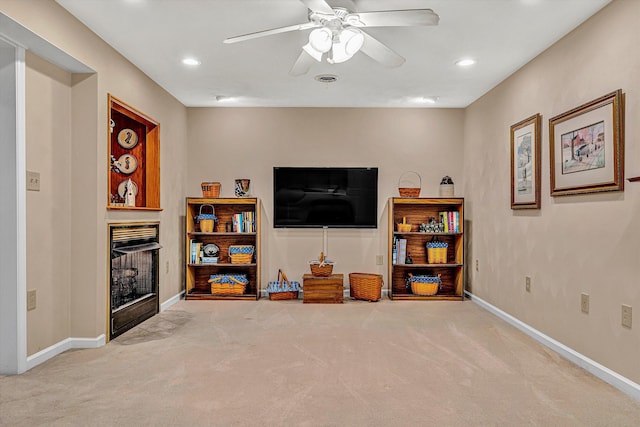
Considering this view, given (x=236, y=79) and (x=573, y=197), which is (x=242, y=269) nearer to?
(x=236, y=79)

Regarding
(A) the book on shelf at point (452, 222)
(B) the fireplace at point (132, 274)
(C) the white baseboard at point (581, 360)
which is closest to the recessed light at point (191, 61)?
(B) the fireplace at point (132, 274)

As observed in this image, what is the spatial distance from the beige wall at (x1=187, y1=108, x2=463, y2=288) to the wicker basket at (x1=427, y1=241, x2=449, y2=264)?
23.7 inches

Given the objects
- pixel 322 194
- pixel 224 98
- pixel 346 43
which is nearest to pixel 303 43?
pixel 346 43

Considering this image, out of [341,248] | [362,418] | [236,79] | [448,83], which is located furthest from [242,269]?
[362,418]

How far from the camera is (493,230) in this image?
4824 mm

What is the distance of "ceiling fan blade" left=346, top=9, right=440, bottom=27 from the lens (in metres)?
2.43

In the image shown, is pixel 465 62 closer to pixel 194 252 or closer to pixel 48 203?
pixel 48 203

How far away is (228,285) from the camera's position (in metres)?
5.53

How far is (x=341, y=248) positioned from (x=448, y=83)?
2.38 metres

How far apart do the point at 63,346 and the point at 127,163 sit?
185 centimetres

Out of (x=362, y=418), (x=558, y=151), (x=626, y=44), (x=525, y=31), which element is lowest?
(x=362, y=418)

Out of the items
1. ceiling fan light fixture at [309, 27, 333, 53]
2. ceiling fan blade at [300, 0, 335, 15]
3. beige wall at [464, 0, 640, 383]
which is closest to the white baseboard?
beige wall at [464, 0, 640, 383]

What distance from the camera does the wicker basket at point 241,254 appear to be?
552cm

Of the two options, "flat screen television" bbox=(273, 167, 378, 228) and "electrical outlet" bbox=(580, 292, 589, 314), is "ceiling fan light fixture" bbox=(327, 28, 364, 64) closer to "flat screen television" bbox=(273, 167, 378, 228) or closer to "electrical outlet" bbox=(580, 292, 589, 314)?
"electrical outlet" bbox=(580, 292, 589, 314)
